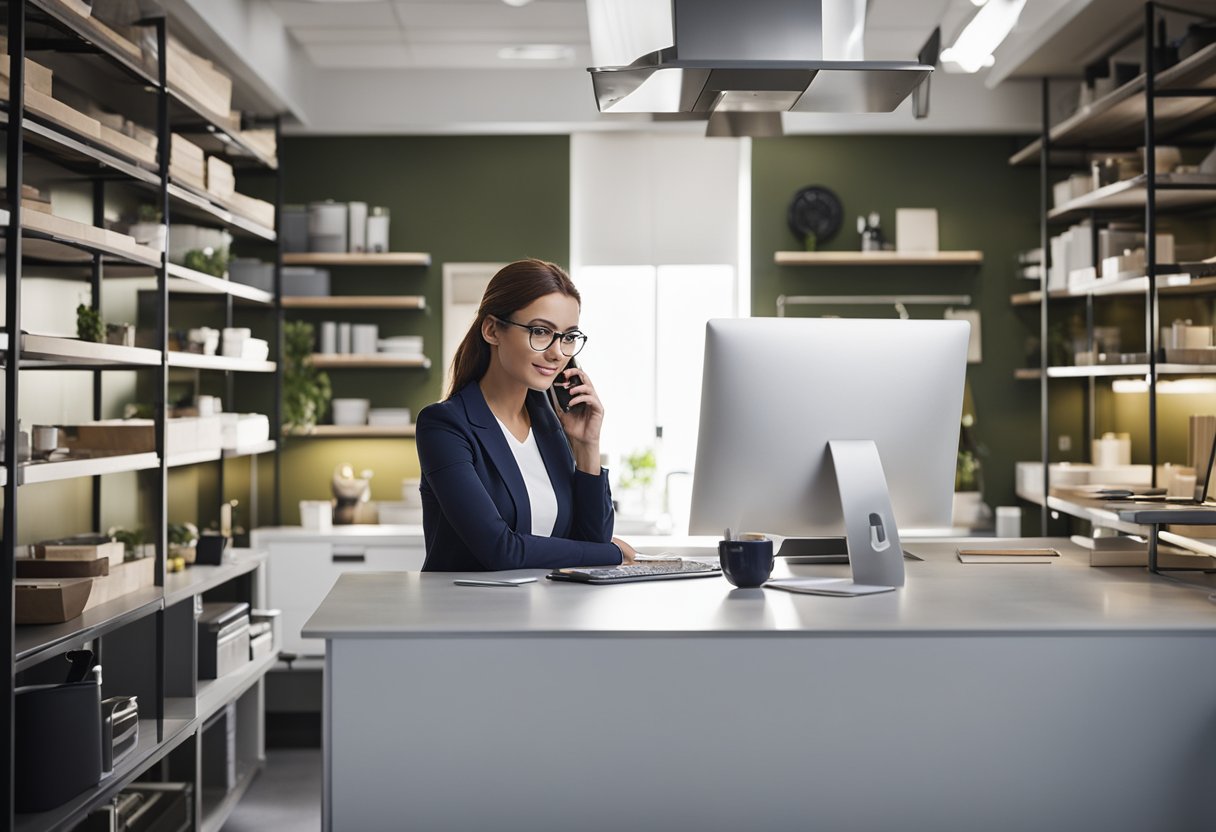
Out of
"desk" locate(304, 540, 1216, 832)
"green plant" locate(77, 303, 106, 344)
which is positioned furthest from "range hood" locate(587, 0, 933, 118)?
"green plant" locate(77, 303, 106, 344)

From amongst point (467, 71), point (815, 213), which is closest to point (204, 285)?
point (467, 71)

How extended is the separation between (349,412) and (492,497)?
300 cm

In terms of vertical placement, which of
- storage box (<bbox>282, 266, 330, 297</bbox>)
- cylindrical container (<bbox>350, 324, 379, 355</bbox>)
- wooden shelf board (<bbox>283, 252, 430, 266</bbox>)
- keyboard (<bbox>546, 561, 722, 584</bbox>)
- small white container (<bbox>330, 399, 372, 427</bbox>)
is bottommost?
keyboard (<bbox>546, 561, 722, 584</bbox>)

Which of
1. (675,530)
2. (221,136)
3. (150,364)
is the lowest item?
(675,530)

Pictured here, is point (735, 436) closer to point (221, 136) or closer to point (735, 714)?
point (735, 714)

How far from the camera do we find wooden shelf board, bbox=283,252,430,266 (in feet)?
16.8

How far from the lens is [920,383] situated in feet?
6.98

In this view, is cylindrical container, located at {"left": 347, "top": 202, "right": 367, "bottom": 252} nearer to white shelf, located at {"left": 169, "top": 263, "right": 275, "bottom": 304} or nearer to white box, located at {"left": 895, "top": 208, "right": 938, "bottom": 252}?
white shelf, located at {"left": 169, "top": 263, "right": 275, "bottom": 304}

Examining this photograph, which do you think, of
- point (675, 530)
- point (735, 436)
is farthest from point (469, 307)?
point (735, 436)

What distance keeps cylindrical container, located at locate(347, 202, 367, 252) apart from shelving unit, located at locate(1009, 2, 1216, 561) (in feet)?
9.85

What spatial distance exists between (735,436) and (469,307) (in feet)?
11.3

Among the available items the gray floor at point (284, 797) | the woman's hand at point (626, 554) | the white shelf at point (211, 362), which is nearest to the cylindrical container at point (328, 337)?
the white shelf at point (211, 362)

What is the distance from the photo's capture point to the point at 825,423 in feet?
6.92

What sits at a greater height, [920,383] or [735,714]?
[920,383]
